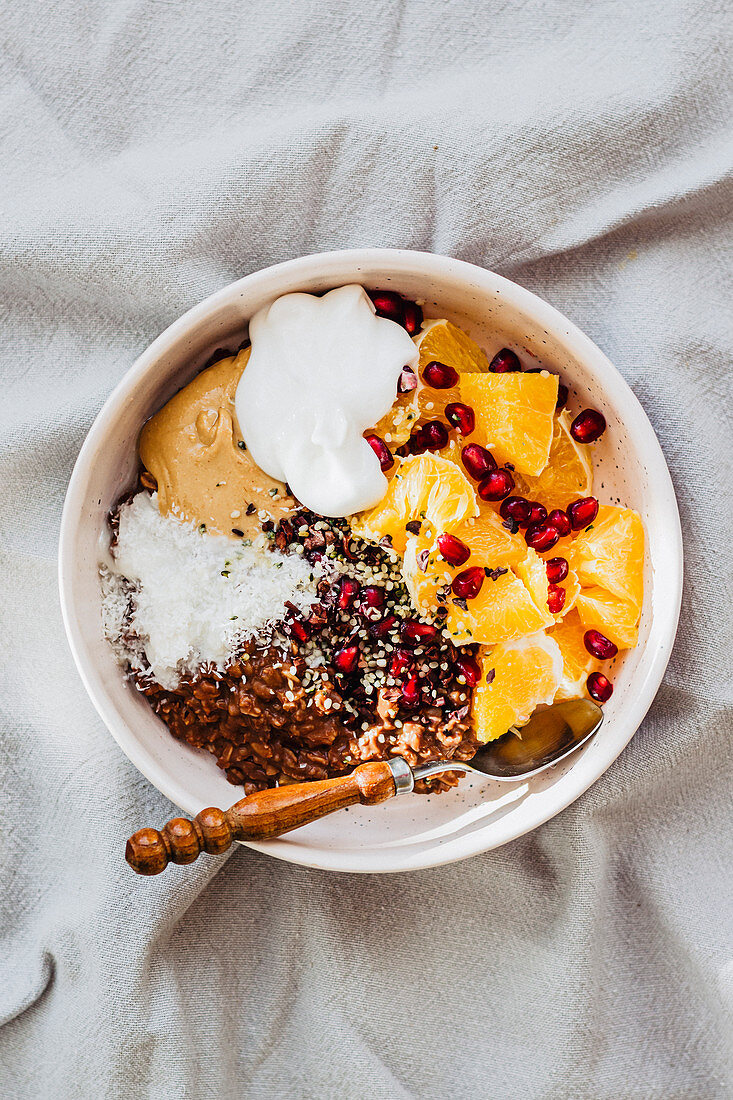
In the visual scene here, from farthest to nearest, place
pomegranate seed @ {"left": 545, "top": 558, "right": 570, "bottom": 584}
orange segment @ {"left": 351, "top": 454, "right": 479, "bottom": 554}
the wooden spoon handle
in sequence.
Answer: pomegranate seed @ {"left": 545, "top": 558, "right": 570, "bottom": 584}, orange segment @ {"left": 351, "top": 454, "right": 479, "bottom": 554}, the wooden spoon handle

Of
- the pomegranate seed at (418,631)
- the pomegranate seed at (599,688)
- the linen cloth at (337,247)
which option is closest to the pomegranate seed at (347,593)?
the pomegranate seed at (418,631)

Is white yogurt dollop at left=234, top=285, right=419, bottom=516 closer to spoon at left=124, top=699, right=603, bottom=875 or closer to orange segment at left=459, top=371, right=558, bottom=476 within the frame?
orange segment at left=459, top=371, right=558, bottom=476

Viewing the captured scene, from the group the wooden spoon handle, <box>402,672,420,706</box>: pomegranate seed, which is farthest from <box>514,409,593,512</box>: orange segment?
the wooden spoon handle

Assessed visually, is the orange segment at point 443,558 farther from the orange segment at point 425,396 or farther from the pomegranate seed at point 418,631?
the orange segment at point 425,396

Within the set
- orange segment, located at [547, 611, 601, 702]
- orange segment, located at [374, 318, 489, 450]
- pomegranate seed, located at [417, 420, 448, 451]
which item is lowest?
orange segment, located at [547, 611, 601, 702]

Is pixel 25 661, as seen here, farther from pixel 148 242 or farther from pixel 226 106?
pixel 226 106

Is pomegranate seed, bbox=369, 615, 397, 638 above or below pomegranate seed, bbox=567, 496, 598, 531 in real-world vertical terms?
below

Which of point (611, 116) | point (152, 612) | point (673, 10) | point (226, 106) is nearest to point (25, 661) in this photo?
point (152, 612)

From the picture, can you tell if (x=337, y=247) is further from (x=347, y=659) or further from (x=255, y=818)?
(x=255, y=818)
